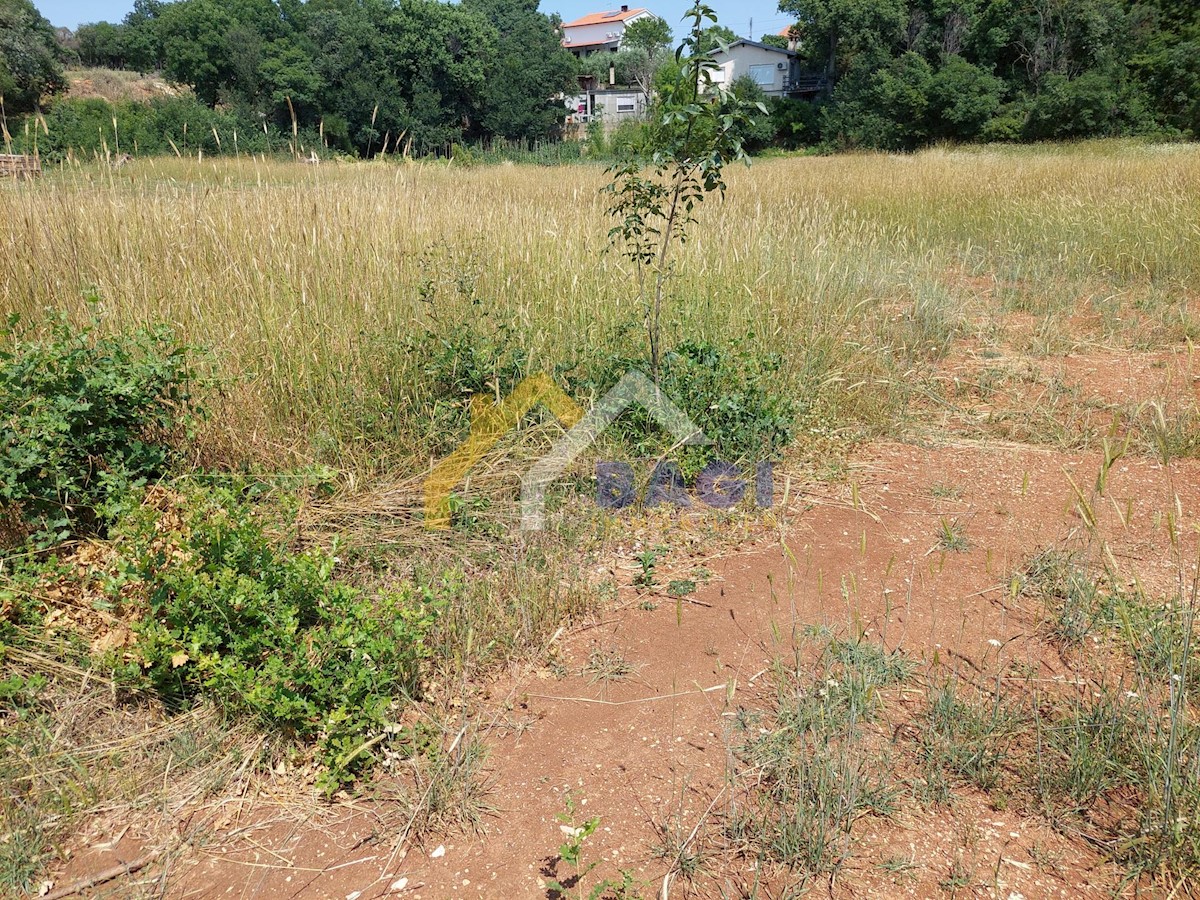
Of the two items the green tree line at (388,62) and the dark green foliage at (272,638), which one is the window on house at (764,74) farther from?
the dark green foliage at (272,638)

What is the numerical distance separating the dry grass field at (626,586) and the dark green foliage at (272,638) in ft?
0.26

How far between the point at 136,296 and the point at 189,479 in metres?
1.32

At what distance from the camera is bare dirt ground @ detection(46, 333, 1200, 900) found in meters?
1.71

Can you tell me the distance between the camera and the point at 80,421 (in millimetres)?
2674

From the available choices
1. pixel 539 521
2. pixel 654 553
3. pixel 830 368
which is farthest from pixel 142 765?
pixel 830 368

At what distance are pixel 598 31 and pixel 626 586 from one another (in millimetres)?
74465

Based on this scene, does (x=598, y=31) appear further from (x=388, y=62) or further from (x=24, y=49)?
(x=24, y=49)

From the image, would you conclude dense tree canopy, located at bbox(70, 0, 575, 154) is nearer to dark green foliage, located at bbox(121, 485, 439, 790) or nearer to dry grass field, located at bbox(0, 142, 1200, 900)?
dry grass field, located at bbox(0, 142, 1200, 900)

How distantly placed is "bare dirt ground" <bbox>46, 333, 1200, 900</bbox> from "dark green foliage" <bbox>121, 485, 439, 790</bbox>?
21 centimetres

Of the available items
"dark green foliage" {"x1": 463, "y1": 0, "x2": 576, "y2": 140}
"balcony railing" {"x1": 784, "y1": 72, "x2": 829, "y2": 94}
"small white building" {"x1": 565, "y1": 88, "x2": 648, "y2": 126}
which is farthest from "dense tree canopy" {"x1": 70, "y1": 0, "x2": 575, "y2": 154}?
"balcony railing" {"x1": 784, "y1": 72, "x2": 829, "y2": 94}

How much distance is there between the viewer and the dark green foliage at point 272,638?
6.68 ft

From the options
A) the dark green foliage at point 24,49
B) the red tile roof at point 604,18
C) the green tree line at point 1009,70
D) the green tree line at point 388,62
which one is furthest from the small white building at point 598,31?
the dark green foliage at point 24,49

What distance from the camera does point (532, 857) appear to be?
5.78 ft

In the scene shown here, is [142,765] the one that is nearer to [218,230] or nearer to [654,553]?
[654,553]
